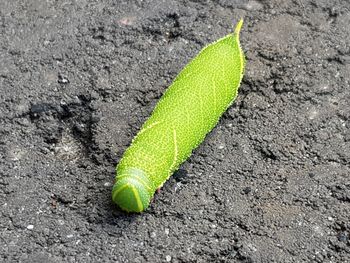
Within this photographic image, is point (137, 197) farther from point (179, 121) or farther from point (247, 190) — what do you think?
point (247, 190)

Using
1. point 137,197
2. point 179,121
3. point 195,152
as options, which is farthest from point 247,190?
point 137,197

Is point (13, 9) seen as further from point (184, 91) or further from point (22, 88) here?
point (184, 91)

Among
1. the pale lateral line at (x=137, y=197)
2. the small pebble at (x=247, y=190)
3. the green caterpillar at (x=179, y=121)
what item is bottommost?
the small pebble at (x=247, y=190)

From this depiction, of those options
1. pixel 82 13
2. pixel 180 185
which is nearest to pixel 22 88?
pixel 82 13

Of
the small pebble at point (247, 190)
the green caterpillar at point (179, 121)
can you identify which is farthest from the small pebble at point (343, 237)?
the green caterpillar at point (179, 121)

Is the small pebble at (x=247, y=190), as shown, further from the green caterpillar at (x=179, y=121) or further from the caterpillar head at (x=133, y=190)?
the caterpillar head at (x=133, y=190)
